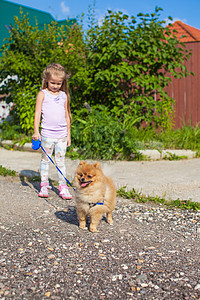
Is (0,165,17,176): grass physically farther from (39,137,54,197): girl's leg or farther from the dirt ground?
(39,137,54,197): girl's leg

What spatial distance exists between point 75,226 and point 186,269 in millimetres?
1326

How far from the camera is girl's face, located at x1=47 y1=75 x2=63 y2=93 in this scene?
160 inches

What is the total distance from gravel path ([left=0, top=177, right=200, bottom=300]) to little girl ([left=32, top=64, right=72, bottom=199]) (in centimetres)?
59

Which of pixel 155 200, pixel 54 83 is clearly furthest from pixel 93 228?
pixel 54 83

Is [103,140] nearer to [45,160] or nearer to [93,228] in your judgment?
[45,160]

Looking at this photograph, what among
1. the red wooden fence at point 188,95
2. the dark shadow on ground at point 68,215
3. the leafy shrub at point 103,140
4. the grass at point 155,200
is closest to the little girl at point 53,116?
the dark shadow on ground at point 68,215

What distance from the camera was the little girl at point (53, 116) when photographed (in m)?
4.10

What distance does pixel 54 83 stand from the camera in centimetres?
410

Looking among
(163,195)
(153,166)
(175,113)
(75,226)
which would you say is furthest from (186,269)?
(175,113)

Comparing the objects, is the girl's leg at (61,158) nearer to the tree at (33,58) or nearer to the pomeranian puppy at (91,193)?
the pomeranian puppy at (91,193)

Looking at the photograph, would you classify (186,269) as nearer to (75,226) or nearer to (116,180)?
(75,226)

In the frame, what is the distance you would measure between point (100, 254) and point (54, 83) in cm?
232

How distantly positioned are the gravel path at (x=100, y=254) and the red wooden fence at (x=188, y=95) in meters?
A: 5.47

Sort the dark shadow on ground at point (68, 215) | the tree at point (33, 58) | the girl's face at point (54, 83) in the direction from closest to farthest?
1. the dark shadow on ground at point (68, 215)
2. the girl's face at point (54, 83)
3. the tree at point (33, 58)
